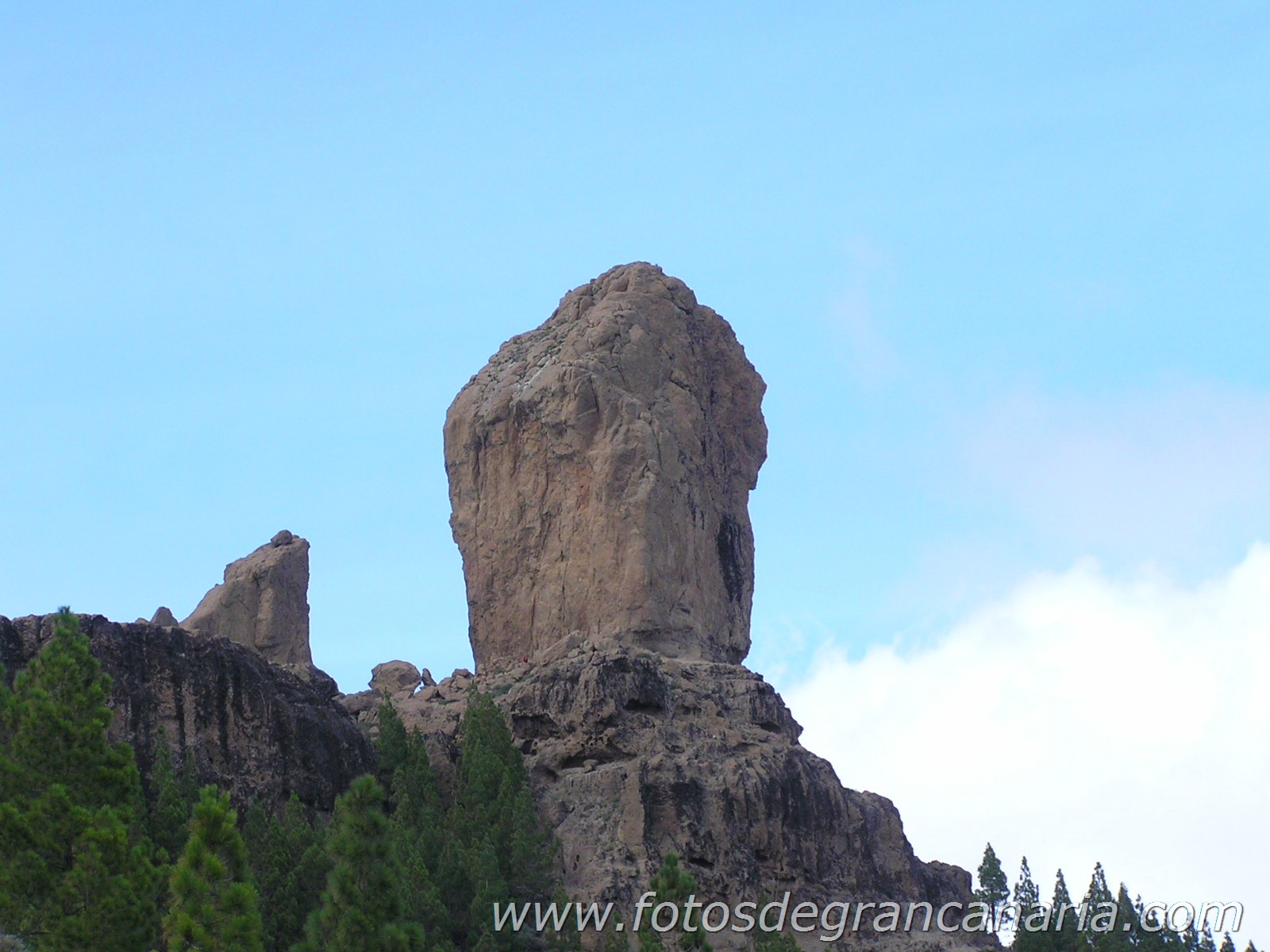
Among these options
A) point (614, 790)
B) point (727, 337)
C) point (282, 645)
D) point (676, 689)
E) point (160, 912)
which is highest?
point (727, 337)

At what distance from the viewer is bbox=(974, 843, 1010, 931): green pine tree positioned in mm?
82875

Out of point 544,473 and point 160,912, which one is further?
point 544,473

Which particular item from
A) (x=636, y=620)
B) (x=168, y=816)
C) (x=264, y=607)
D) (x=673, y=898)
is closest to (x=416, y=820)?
(x=168, y=816)

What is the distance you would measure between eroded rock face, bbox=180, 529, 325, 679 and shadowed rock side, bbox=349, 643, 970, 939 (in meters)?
11.9

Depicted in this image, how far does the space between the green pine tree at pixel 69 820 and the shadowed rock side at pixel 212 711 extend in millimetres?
14785

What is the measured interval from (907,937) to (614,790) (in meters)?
11.3

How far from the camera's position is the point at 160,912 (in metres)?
56.1

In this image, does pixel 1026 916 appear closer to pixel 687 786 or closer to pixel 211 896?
pixel 687 786

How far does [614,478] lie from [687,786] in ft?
55.7

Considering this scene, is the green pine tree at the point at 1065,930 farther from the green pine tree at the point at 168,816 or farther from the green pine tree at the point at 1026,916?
the green pine tree at the point at 168,816

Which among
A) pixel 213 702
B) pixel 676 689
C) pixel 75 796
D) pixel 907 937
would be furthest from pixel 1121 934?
pixel 75 796

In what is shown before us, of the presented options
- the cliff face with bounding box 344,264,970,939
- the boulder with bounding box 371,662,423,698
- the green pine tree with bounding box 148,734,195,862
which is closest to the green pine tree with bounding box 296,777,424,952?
the green pine tree with bounding box 148,734,195,862

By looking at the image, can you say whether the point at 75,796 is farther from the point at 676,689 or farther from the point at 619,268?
the point at 619,268

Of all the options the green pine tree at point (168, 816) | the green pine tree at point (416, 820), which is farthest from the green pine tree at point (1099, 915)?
the green pine tree at point (168, 816)
